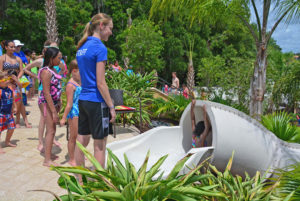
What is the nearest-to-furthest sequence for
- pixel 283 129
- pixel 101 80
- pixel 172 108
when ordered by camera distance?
pixel 101 80 < pixel 283 129 < pixel 172 108

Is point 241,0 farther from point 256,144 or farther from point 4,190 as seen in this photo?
point 4,190

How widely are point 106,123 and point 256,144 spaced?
76.3 inches

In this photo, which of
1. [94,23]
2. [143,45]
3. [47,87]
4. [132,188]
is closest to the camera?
[132,188]

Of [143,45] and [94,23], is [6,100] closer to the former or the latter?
[94,23]

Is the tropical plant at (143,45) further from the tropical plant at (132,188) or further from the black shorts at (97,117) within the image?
the tropical plant at (132,188)

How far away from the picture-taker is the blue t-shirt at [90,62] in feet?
8.79

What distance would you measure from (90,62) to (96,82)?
20cm

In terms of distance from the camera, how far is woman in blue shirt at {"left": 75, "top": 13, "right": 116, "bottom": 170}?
2686 millimetres

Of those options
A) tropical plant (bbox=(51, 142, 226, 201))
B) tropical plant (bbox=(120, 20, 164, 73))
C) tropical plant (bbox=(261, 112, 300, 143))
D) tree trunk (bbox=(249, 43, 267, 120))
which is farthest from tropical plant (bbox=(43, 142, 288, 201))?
tropical plant (bbox=(120, 20, 164, 73))

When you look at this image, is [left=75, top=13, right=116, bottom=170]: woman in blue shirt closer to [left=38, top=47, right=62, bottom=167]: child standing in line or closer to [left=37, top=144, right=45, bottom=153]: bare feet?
[left=38, top=47, right=62, bottom=167]: child standing in line

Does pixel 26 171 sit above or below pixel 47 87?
below

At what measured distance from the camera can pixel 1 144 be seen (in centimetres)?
500

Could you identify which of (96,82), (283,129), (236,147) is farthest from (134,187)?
(283,129)

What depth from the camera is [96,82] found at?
2723mm
